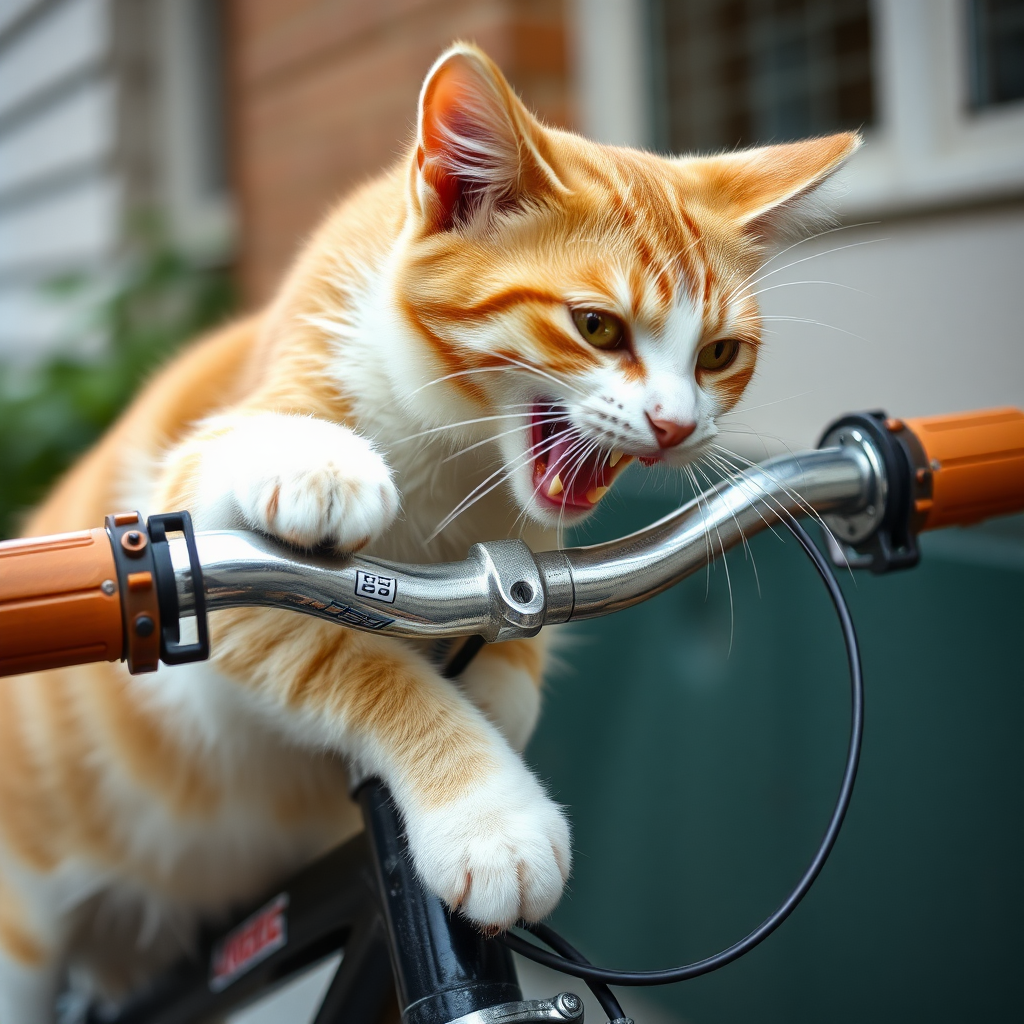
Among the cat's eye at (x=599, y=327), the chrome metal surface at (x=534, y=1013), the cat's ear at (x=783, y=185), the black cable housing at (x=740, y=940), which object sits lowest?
the chrome metal surface at (x=534, y=1013)

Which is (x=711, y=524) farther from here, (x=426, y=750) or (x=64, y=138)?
(x=64, y=138)

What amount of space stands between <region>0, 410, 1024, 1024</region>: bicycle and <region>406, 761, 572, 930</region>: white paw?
0.08 feet

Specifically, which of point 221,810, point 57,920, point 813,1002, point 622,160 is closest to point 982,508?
point 622,160

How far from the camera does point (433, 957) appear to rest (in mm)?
703

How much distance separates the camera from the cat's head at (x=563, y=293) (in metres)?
0.80

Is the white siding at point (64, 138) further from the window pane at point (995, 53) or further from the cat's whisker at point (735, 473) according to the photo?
the cat's whisker at point (735, 473)

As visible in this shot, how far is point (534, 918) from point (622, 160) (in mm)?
669

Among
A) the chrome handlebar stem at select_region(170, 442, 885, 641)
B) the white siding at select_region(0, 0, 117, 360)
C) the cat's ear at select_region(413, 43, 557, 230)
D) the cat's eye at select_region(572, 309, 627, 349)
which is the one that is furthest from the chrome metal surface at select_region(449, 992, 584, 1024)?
the white siding at select_region(0, 0, 117, 360)

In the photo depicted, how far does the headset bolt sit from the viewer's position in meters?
0.66

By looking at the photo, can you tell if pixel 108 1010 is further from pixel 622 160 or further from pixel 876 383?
pixel 876 383

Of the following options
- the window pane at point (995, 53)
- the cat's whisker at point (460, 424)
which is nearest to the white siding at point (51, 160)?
the window pane at point (995, 53)

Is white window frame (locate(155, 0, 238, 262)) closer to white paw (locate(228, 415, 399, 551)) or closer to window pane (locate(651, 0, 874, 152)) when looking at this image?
window pane (locate(651, 0, 874, 152))

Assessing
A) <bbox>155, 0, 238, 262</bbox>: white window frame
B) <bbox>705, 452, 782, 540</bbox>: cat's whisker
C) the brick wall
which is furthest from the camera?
<bbox>155, 0, 238, 262</bbox>: white window frame

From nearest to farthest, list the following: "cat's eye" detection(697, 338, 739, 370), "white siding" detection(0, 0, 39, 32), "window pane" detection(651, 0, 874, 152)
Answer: "cat's eye" detection(697, 338, 739, 370)
"window pane" detection(651, 0, 874, 152)
"white siding" detection(0, 0, 39, 32)
